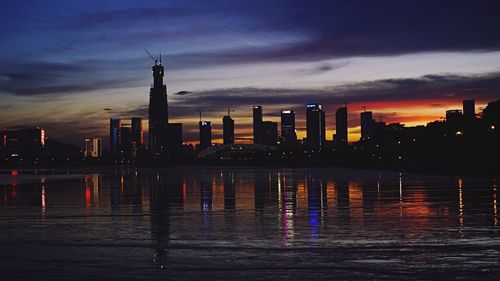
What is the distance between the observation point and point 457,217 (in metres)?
29.6

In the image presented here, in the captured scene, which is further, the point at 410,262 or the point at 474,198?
the point at 474,198

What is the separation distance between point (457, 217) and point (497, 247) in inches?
387

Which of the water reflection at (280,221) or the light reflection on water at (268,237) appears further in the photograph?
the water reflection at (280,221)

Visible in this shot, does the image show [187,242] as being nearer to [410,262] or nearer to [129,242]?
[129,242]

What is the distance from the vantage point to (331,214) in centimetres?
3238

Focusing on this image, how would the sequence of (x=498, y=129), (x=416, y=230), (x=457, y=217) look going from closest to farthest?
1. (x=416, y=230)
2. (x=457, y=217)
3. (x=498, y=129)

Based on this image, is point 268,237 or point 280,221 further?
point 280,221

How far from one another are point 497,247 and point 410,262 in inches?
152

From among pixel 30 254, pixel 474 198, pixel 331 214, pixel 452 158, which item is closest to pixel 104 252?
pixel 30 254

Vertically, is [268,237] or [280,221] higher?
[268,237]

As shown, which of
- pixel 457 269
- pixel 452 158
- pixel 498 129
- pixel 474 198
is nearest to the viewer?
pixel 457 269

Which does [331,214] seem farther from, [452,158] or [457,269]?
[452,158]

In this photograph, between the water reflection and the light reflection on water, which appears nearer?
the light reflection on water

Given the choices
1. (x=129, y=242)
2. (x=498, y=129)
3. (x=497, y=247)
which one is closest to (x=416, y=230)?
(x=497, y=247)
